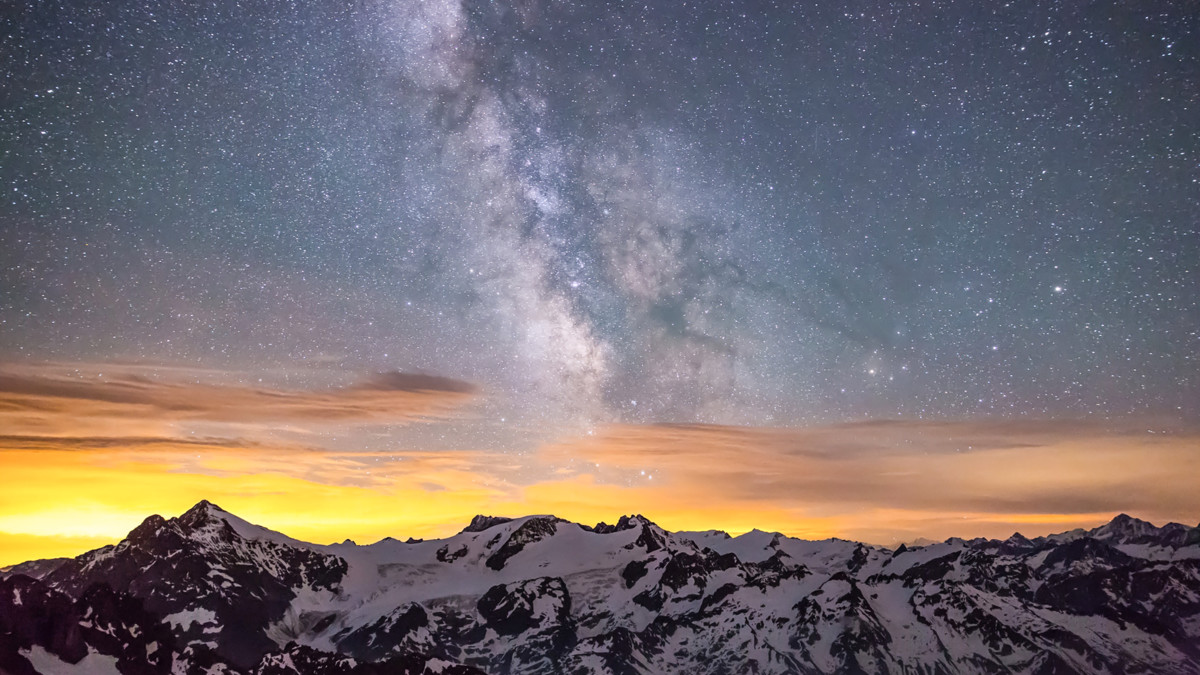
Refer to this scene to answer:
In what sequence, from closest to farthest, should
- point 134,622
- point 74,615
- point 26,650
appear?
1. point 26,650
2. point 74,615
3. point 134,622

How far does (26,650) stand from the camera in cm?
16725

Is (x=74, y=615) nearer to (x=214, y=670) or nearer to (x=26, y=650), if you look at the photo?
(x=26, y=650)

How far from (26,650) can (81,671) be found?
428 inches

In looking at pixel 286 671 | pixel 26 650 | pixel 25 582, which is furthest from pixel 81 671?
pixel 286 671

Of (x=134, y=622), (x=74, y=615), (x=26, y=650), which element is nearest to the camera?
(x=26, y=650)

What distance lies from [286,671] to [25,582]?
187 feet

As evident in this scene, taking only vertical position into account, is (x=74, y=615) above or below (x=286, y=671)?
above

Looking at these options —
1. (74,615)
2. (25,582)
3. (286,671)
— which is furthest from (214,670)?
(25,582)

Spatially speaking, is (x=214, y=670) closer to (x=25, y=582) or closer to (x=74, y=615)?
(x=74, y=615)

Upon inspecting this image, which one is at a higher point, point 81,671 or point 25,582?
point 25,582

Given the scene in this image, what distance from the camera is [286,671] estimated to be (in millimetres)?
198500

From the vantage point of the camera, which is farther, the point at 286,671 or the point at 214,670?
the point at 286,671

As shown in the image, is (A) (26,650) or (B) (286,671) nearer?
(A) (26,650)

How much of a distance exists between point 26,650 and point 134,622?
90.6 ft
